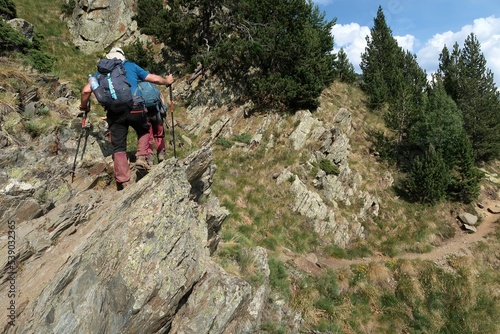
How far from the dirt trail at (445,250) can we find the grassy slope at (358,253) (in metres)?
0.45

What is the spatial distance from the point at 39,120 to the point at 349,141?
22.3 m

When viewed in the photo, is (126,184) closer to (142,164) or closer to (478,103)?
(142,164)

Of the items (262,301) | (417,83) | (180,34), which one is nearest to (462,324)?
(262,301)

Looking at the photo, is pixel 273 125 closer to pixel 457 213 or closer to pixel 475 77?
pixel 457 213

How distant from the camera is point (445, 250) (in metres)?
18.9

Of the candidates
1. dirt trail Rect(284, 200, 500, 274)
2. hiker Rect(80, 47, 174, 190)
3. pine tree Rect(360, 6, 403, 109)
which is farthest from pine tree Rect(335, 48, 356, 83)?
hiker Rect(80, 47, 174, 190)

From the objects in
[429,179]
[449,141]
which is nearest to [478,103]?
[449,141]

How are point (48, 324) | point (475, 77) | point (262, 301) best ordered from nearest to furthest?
point (48, 324) < point (262, 301) < point (475, 77)

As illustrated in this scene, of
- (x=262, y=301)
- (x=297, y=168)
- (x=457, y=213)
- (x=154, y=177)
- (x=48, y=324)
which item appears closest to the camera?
(x=48, y=324)

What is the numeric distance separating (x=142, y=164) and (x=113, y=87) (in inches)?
71.3

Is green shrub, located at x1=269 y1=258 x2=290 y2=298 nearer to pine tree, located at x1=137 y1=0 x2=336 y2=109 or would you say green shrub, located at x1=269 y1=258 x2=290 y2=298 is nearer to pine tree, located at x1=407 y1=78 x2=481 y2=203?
pine tree, located at x1=137 y1=0 x2=336 y2=109

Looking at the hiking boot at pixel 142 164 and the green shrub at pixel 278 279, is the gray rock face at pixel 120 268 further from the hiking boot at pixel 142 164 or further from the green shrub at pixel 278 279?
the green shrub at pixel 278 279

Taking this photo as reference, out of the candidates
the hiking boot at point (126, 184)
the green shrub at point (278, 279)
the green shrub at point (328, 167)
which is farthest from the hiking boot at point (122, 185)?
the green shrub at point (328, 167)

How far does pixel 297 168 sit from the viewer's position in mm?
19922
